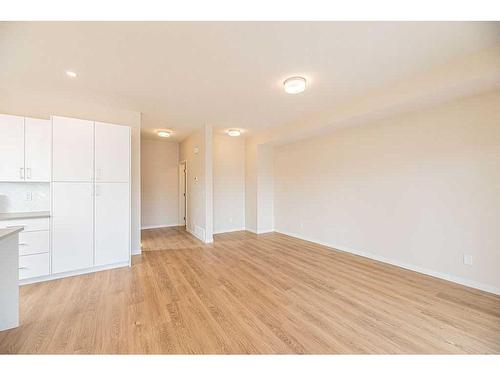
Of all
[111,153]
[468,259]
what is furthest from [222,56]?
[468,259]

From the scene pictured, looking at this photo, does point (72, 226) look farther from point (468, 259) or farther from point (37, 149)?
point (468, 259)

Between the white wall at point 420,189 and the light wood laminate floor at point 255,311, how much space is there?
382 millimetres

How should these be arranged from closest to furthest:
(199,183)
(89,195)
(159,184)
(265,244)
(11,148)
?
(11,148) < (89,195) < (265,244) < (199,183) < (159,184)

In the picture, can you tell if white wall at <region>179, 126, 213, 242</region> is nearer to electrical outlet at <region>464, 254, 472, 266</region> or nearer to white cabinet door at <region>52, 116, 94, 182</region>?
white cabinet door at <region>52, 116, 94, 182</region>

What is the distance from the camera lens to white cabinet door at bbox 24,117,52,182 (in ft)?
8.80

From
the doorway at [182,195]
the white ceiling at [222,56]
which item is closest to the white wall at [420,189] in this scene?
the white ceiling at [222,56]

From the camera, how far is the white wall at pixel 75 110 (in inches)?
114

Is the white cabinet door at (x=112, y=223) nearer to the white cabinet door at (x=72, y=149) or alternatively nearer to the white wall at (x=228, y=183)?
the white cabinet door at (x=72, y=149)

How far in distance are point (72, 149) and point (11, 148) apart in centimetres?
67

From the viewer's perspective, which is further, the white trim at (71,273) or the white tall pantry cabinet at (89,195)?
the white tall pantry cabinet at (89,195)

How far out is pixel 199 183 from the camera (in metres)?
4.86
